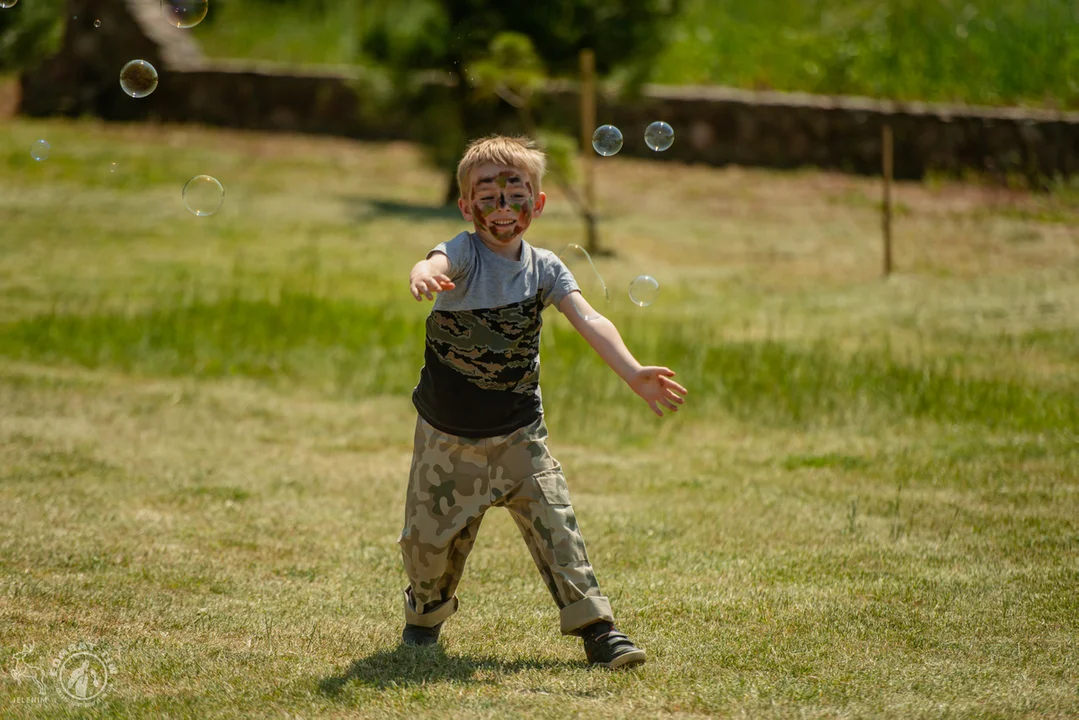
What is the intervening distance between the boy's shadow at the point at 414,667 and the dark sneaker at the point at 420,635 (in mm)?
42

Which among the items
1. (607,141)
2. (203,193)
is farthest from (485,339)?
(203,193)

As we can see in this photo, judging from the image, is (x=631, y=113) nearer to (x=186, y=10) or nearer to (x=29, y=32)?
(x=29, y=32)

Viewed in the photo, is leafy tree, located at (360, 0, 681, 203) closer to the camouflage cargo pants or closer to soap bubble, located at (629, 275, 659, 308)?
soap bubble, located at (629, 275, 659, 308)

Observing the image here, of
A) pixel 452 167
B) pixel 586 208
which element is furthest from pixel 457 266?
pixel 452 167

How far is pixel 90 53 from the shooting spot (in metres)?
21.0

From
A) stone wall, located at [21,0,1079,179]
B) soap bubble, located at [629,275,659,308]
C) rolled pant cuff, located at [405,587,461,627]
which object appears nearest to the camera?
rolled pant cuff, located at [405,587,461,627]

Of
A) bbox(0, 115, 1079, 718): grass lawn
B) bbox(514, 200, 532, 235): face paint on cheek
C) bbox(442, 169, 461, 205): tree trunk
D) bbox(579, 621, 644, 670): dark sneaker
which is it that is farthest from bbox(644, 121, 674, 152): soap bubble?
bbox(442, 169, 461, 205): tree trunk

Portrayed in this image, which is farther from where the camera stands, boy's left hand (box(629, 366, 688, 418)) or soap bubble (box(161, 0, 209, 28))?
soap bubble (box(161, 0, 209, 28))

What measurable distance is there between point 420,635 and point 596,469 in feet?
9.58

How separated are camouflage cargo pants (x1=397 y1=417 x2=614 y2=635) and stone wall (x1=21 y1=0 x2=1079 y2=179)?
1296 centimetres

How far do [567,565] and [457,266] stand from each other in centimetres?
95

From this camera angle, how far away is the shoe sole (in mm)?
3893

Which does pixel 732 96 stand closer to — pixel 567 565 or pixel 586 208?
pixel 586 208

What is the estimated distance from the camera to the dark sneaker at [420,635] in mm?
4191
